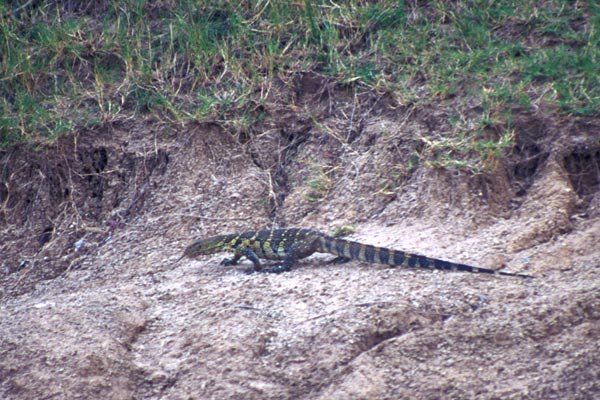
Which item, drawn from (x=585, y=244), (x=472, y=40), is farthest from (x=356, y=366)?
(x=472, y=40)

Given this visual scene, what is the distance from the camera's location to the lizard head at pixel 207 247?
7.11 metres

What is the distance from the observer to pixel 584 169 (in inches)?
265

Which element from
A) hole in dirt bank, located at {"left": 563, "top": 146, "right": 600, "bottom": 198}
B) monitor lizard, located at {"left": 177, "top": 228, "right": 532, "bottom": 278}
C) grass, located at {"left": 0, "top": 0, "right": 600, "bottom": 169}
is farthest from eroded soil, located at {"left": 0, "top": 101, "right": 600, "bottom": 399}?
grass, located at {"left": 0, "top": 0, "right": 600, "bottom": 169}

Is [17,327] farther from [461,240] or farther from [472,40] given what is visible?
[472,40]

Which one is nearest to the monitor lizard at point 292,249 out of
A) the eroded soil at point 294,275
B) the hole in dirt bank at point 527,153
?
the eroded soil at point 294,275

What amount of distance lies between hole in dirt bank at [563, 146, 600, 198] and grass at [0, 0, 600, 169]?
2.03 ft

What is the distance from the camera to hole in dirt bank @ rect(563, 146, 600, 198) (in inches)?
261

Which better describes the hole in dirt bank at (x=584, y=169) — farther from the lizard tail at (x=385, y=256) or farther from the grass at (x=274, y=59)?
the lizard tail at (x=385, y=256)

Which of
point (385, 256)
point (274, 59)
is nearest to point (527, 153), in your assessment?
point (385, 256)

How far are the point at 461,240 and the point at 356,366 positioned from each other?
1912mm

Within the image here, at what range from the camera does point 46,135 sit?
8.71 m

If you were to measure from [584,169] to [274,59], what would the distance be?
3589 mm

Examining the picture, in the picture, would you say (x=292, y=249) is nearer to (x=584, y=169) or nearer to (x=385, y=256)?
(x=385, y=256)

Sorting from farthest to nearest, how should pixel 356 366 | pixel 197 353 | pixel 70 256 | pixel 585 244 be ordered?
pixel 70 256
pixel 585 244
pixel 197 353
pixel 356 366
